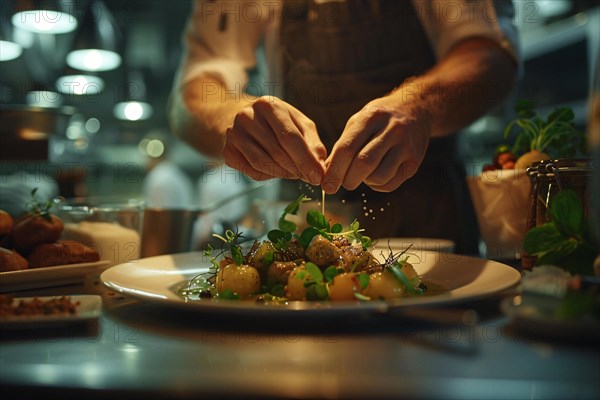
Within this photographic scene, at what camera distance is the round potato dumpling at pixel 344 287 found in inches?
29.6

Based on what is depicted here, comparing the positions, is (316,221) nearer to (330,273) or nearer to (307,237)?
(307,237)

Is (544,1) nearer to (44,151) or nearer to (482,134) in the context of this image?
(482,134)

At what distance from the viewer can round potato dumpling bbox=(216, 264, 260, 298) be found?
33.3 inches

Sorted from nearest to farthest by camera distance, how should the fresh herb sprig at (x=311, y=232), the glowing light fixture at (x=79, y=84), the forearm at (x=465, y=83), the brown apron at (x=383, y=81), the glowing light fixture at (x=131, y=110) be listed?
the fresh herb sprig at (x=311, y=232) → the forearm at (x=465, y=83) → the brown apron at (x=383, y=81) → the glowing light fixture at (x=79, y=84) → the glowing light fixture at (x=131, y=110)

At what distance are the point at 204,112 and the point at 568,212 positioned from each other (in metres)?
1.09

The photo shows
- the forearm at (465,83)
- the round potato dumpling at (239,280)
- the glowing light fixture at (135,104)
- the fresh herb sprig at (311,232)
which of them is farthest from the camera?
the glowing light fixture at (135,104)

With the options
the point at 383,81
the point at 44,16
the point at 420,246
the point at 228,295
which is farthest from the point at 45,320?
the point at 44,16

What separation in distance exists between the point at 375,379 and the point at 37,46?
4.62 metres

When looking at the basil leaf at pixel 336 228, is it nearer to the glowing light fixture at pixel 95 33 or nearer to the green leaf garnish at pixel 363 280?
the green leaf garnish at pixel 363 280

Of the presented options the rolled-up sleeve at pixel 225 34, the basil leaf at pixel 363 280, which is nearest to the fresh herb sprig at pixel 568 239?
the basil leaf at pixel 363 280

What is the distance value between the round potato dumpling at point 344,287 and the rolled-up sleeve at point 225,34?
3.88 feet

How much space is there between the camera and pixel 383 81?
1706mm

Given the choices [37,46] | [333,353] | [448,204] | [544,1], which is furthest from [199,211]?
[37,46]

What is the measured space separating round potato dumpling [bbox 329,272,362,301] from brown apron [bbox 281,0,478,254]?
0.86 meters
